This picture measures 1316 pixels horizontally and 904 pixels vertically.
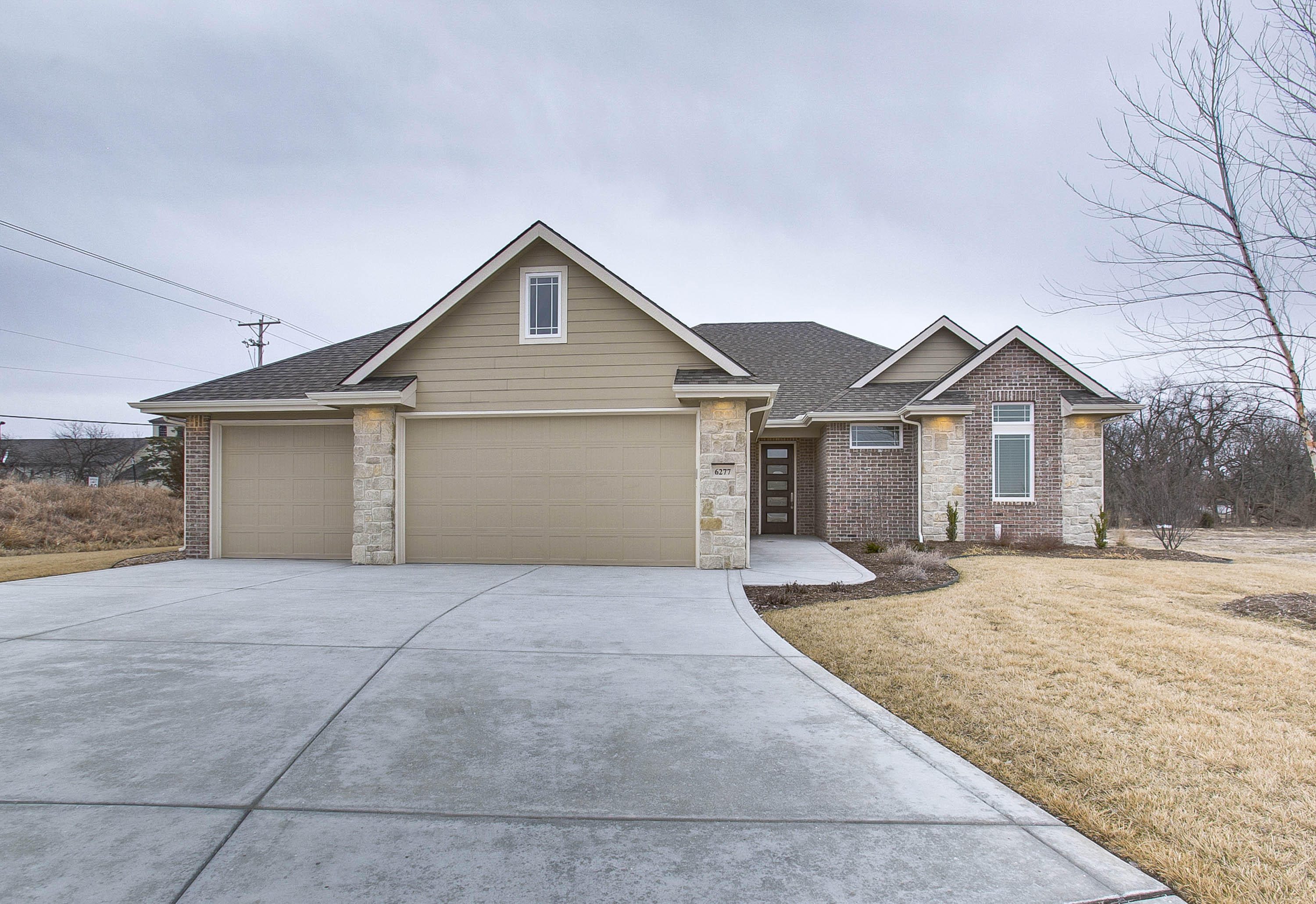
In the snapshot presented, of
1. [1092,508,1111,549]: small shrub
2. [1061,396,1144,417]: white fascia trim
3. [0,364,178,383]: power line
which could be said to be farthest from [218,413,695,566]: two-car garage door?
[0,364,178,383]: power line

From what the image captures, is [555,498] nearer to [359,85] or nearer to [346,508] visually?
[346,508]

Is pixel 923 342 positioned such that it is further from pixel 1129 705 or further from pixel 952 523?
pixel 1129 705

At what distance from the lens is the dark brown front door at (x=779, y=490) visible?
17.5 metres

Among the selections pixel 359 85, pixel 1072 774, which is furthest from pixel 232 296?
pixel 1072 774

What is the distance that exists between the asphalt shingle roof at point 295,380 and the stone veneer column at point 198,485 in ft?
1.88

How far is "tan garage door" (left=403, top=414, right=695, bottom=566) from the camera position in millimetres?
10984

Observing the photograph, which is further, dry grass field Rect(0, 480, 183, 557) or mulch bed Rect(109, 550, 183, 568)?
dry grass field Rect(0, 480, 183, 557)

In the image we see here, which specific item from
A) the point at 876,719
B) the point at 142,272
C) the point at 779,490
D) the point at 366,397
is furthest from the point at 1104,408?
the point at 142,272

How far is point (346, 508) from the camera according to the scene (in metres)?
12.2

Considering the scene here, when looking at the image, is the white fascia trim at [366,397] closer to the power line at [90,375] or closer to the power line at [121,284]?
the power line at [121,284]

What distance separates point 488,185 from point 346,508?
12.6 m

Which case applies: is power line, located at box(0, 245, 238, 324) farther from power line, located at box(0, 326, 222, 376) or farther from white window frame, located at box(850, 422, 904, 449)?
white window frame, located at box(850, 422, 904, 449)

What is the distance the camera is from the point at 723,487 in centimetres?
1061

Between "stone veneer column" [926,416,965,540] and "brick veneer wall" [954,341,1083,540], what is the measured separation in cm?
13
